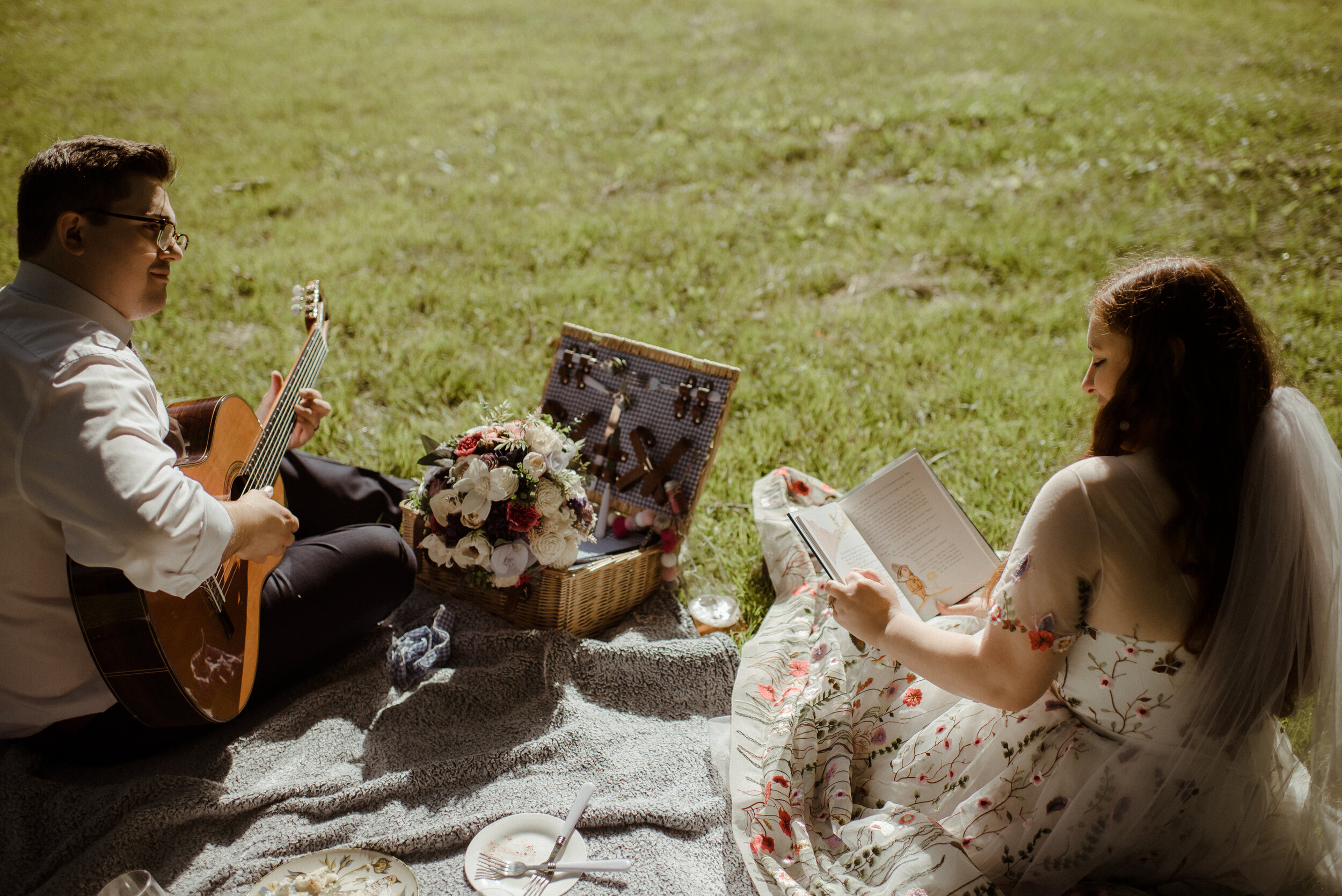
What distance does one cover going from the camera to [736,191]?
664 cm

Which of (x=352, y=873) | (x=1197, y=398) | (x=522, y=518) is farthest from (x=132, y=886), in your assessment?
(x=1197, y=398)

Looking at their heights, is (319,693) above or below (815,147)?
below

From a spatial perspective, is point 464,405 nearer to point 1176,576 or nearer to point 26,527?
point 26,527

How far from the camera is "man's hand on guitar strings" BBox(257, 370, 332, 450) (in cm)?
291

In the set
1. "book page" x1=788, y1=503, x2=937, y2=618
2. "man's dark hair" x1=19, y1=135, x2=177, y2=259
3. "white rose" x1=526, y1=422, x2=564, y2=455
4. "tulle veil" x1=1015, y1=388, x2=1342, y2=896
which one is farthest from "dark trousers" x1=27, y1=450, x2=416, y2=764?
"tulle veil" x1=1015, y1=388, x2=1342, y2=896

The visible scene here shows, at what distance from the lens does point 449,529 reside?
261 cm

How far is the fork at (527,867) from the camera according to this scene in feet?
6.85

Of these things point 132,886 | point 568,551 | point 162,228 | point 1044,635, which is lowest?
point 132,886

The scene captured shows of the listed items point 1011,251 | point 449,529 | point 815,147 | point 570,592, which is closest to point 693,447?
point 570,592

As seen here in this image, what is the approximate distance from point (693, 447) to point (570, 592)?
2.48 feet

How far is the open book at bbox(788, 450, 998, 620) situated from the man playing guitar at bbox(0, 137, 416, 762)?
66.3 inches

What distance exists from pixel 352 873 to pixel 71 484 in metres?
1.20

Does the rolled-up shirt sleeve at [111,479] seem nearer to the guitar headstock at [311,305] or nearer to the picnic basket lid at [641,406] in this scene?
the guitar headstock at [311,305]

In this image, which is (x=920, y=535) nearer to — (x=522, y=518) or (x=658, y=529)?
(x=658, y=529)
